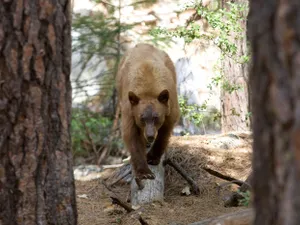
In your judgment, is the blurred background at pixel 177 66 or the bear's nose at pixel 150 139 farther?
the blurred background at pixel 177 66

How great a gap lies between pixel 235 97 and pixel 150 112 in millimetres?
4035

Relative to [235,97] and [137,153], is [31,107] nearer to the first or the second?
[137,153]

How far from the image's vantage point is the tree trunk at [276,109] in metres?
2.05

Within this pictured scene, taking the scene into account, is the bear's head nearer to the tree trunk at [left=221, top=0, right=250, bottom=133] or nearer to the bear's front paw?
the bear's front paw

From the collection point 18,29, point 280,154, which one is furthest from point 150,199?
point 280,154

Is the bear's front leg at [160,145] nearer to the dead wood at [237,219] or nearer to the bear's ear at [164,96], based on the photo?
the bear's ear at [164,96]

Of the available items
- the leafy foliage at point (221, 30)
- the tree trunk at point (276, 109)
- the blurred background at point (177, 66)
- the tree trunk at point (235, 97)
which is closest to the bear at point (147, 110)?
the leafy foliage at point (221, 30)

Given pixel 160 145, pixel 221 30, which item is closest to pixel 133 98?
pixel 160 145

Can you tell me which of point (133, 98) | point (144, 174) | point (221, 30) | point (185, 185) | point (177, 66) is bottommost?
point (185, 185)

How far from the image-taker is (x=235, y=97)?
10805mm

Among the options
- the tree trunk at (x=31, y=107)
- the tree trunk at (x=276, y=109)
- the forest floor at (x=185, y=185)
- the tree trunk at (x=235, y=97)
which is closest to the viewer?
the tree trunk at (x=276, y=109)

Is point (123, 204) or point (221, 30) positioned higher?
point (221, 30)

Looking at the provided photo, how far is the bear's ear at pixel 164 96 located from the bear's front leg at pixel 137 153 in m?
0.54

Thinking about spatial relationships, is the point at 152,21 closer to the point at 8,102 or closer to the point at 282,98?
the point at 8,102
